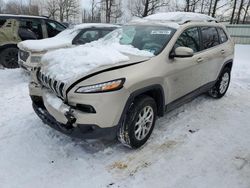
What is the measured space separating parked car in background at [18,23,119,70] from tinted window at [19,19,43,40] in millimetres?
1248

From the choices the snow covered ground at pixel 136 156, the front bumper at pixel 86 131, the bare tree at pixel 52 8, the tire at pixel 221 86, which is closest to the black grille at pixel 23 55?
the snow covered ground at pixel 136 156

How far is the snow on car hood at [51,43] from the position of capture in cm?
682

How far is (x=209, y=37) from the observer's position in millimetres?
5141

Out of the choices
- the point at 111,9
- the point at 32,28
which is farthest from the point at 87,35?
the point at 111,9

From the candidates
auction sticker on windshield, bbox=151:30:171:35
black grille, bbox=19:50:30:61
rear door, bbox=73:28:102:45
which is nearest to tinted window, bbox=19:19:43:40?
black grille, bbox=19:50:30:61

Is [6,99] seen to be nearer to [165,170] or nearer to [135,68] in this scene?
[135,68]

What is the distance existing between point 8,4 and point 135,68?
68243 millimetres

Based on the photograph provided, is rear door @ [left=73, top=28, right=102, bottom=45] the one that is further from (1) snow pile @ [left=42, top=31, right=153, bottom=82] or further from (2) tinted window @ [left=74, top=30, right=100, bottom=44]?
(1) snow pile @ [left=42, top=31, right=153, bottom=82]

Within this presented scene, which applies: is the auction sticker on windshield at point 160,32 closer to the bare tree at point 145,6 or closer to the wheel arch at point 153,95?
the wheel arch at point 153,95

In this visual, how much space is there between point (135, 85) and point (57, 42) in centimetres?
466

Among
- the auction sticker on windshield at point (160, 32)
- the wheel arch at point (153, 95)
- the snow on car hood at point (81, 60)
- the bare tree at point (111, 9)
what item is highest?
the bare tree at point (111, 9)

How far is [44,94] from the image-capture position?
3.61 metres

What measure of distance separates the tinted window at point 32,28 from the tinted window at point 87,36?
1973 mm

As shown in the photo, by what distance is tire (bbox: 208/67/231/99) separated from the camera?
5.77 m
